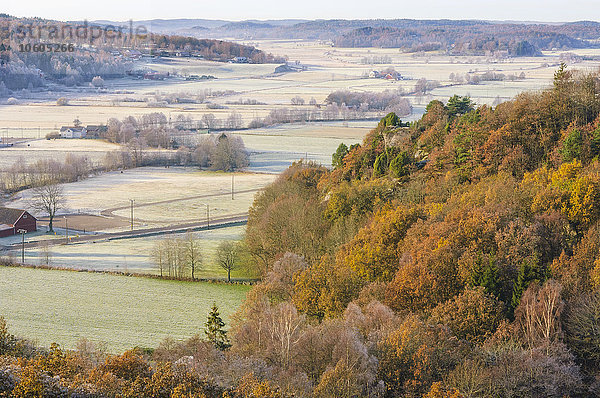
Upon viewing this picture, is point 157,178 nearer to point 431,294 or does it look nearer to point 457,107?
point 457,107

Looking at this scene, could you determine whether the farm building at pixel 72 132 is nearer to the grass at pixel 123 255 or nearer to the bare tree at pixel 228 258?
the grass at pixel 123 255

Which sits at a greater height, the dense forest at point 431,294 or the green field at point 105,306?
the dense forest at point 431,294

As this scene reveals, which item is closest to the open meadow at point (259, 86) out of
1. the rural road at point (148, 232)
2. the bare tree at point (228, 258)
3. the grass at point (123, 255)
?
the rural road at point (148, 232)

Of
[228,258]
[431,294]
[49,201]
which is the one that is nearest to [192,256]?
[228,258]

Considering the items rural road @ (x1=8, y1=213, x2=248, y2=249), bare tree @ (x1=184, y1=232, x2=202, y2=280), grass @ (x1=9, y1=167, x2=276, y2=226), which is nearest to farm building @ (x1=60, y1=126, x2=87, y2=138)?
grass @ (x1=9, y1=167, x2=276, y2=226)

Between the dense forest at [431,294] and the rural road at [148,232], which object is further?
the rural road at [148,232]

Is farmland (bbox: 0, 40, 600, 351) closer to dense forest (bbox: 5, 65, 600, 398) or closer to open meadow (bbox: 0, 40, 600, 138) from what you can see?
open meadow (bbox: 0, 40, 600, 138)

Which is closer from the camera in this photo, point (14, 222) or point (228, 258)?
point (228, 258)
